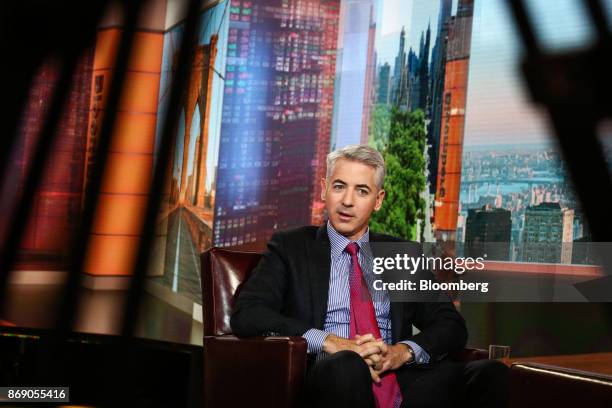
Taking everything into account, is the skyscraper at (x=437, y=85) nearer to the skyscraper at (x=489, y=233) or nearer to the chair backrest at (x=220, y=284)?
the skyscraper at (x=489, y=233)

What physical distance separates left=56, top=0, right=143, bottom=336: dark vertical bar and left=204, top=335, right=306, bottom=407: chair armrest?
311cm

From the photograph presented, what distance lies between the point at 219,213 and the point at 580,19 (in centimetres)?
235

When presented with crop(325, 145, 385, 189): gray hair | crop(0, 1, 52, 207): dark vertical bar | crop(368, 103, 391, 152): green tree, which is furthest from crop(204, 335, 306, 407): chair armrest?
crop(0, 1, 52, 207): dark vertical bar

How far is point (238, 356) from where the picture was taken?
2129mm

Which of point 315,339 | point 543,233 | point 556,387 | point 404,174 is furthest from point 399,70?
point 556,387

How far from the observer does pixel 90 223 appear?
5277mm

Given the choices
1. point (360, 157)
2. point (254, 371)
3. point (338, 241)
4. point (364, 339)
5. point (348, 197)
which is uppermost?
point (360, 157)

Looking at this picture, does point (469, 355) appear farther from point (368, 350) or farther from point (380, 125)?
point (380, 125)

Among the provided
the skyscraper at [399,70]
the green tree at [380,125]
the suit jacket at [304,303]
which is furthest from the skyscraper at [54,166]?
the suit jacket at [304,303]

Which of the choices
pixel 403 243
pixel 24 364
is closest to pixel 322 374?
pixel 403 243

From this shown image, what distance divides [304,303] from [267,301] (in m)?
0.11

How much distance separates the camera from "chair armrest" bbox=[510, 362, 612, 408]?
1440 millimetres

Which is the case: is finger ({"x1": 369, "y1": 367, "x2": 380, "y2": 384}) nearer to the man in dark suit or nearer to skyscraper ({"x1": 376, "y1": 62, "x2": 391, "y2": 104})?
the man in dark suit

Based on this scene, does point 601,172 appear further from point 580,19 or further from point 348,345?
point 348,345
